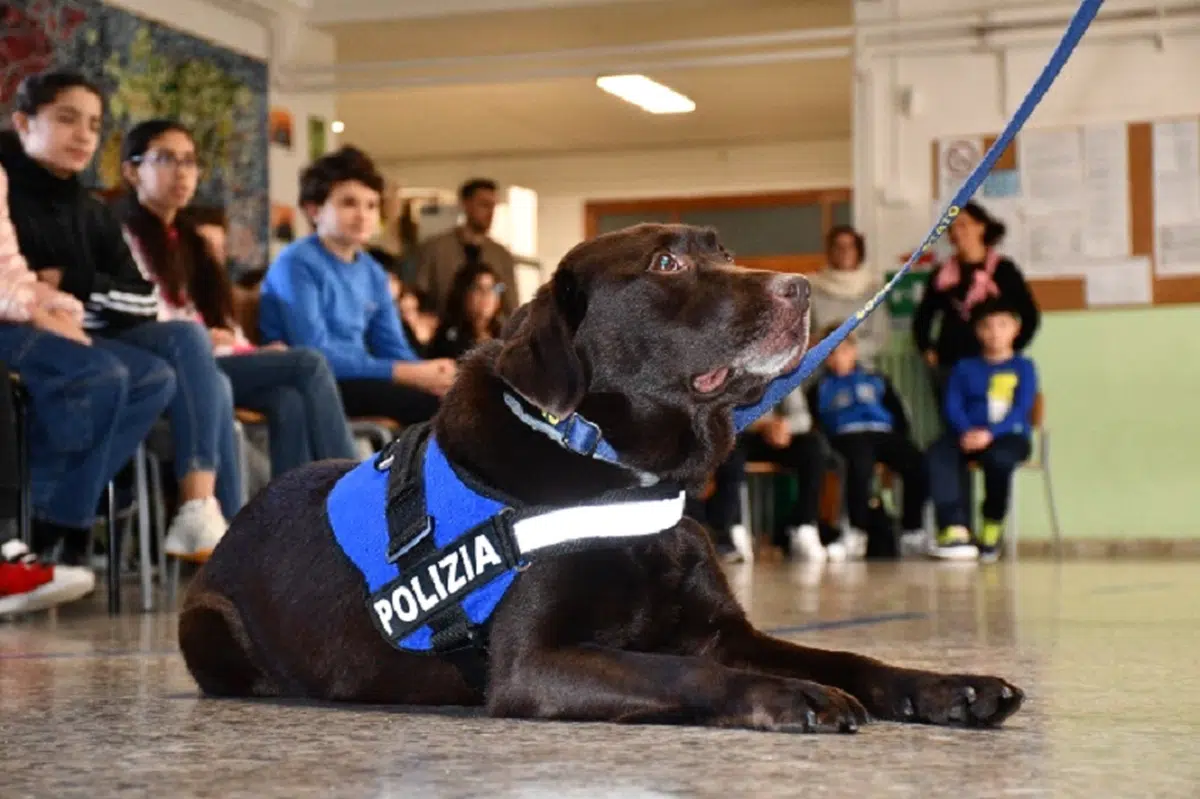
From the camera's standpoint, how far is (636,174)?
18500mm

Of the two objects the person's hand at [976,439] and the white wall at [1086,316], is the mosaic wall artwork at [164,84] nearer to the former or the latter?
the white wall at [1086,316]

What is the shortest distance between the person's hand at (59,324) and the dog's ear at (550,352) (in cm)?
268

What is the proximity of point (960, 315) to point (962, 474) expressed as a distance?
89 cm

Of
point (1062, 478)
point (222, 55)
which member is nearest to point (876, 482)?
point (1062, 478)

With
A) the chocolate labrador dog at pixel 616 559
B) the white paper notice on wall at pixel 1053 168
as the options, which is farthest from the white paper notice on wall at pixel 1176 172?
the chocolate labrador dog at pixel 616 559

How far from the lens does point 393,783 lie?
68.8 inches

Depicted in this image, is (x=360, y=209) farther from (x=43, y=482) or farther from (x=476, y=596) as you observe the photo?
(x=476, y=596)

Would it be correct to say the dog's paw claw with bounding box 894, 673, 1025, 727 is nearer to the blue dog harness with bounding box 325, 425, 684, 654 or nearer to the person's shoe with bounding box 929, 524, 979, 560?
the blue dog harness with bounding box 325, 425, 684, 654

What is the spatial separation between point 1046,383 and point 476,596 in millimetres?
9279

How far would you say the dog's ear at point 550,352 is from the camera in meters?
2.28

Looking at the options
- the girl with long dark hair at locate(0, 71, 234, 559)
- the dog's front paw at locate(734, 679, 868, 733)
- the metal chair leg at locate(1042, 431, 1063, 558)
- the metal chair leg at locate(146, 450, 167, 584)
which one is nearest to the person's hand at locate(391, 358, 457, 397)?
the metal chair leg at locate(146, 450, 167, 584)

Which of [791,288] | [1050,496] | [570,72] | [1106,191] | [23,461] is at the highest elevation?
[570,72]

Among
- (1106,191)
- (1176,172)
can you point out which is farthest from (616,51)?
(1176,172)

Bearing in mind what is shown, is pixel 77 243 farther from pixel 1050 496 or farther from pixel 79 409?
pixel 1050 496
